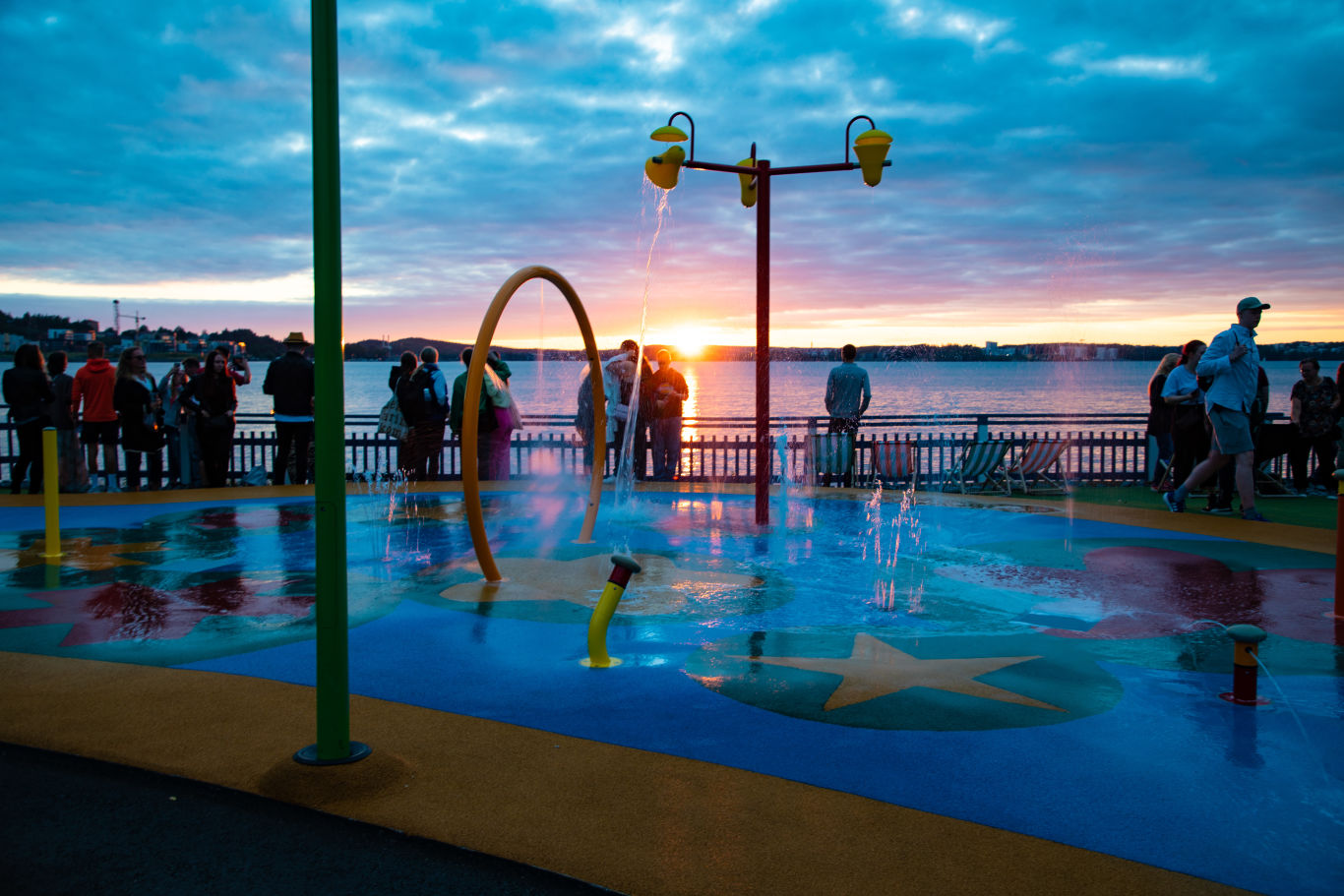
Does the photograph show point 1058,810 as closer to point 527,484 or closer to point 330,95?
point 330,95

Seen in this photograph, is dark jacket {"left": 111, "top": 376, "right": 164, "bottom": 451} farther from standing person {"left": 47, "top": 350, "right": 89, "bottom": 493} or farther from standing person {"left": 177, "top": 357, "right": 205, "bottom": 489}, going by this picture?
standing person {"left": 47, "top": 350, "right": 89, "bottom": 493}

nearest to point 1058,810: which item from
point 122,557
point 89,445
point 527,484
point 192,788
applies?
point 192,788

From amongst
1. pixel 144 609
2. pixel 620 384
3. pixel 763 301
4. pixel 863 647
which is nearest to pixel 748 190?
pixel 763 301

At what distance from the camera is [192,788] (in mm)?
3639

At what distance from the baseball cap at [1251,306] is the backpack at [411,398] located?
9.80 meters

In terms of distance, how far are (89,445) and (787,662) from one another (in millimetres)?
12822

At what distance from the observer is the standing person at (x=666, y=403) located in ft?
45.0

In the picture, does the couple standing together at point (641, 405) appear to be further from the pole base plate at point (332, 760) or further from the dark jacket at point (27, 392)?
the pole base plate at point (332, 760)

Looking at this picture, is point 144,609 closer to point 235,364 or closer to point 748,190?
point 748,190

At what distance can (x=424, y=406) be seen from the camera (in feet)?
42.8

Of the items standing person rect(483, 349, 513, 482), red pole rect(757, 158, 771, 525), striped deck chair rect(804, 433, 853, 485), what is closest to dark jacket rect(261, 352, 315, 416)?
standing person rect(483, 349, 513, 482)

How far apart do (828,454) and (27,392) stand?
11.3 meters

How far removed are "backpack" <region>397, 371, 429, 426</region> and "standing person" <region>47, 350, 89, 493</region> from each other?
4.53m

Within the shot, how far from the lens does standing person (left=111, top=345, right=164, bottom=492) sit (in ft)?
41.7
